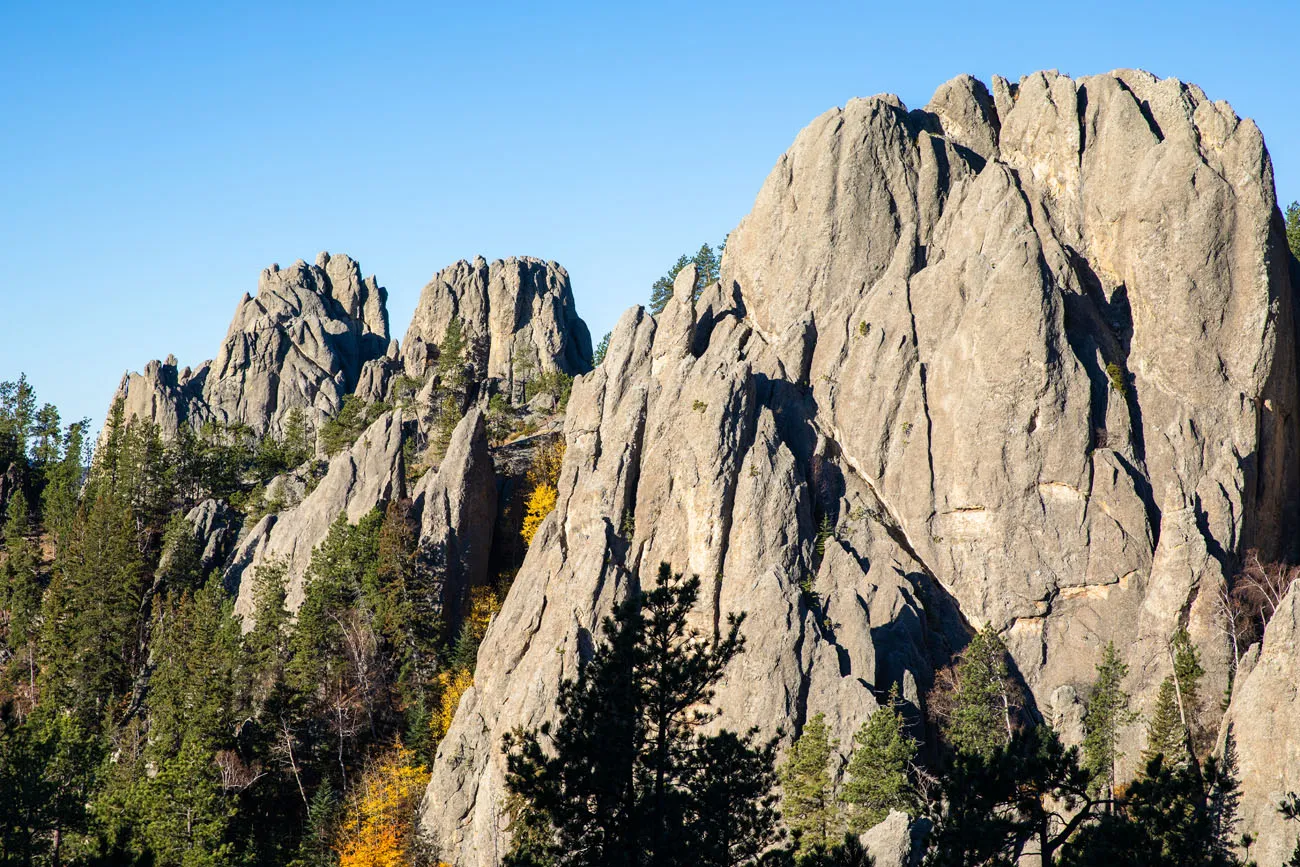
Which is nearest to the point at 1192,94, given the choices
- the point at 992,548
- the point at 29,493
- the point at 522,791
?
the point at 992,548

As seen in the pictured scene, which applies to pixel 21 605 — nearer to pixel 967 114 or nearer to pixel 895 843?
pixel 895 843

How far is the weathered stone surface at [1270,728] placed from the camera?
38.1 metres

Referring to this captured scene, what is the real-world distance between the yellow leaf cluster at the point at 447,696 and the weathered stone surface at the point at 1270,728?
34.8m

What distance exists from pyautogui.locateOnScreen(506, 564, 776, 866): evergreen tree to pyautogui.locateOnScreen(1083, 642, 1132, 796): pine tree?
70.6 ft

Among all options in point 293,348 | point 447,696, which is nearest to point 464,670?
point 447,696

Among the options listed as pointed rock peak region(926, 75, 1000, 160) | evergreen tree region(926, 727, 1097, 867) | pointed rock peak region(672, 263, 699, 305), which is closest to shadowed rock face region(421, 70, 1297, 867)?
pointed rock peak region(672, 263, 699, 305)

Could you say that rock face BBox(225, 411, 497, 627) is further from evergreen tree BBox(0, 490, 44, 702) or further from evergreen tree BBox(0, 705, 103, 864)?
evergreen tree BBox(0, 705, 103, 864)

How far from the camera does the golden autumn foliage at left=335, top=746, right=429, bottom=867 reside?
4866 cm

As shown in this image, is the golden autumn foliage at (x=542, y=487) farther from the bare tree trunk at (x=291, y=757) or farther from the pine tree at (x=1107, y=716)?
the pine tree at (x=1107, y=716)

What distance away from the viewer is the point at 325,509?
73.1 m

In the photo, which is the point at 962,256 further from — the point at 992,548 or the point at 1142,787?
the point at 1142,787

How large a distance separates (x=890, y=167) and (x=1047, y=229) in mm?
10786

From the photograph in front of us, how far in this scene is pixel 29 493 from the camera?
9969 centimetres

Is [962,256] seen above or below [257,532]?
above
